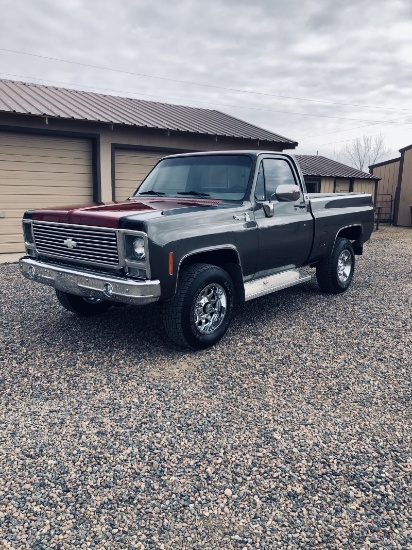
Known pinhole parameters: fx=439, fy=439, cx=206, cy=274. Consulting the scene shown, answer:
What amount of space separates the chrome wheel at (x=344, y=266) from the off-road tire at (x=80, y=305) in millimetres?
3629

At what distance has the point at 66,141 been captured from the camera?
1033cm

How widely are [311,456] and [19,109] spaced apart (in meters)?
9.24

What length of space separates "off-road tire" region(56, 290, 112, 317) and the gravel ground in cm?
19

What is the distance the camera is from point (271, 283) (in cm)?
538

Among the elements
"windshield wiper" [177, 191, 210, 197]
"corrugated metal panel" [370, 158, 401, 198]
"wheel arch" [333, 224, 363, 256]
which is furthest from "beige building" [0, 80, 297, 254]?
"corrugated metal panel" [370, 158, 401, 198]

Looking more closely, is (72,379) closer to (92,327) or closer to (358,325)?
(92,327)

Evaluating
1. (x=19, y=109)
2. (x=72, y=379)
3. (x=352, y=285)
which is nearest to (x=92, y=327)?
(x=72, y=379)

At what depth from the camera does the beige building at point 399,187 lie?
840 inches

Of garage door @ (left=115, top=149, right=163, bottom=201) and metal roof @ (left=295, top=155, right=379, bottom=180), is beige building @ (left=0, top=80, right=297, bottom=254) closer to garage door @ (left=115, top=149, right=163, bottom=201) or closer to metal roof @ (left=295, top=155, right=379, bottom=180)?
garage door @ (left=115, top=149, right=163, bottom=201)

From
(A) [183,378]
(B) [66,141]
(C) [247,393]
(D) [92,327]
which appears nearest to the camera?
(C) [247,393]

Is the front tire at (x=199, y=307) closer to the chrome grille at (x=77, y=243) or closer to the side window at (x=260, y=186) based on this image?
the chrome grille at (x=77, y=243)

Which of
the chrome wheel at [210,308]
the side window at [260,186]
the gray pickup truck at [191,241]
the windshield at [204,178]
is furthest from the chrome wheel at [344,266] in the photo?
the chrome wheel at [210,308]

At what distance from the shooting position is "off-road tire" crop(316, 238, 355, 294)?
6.68 m

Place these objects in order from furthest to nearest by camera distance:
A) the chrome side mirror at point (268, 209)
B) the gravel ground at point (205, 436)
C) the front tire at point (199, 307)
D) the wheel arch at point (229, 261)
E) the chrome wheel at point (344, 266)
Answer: the chrome wheel at point (344, 266), the chrome side mirror at point (268, 209), the wheel arch at point (229, 261), the front tire at point (199, 307), the gravel ground at point (205, 436)
